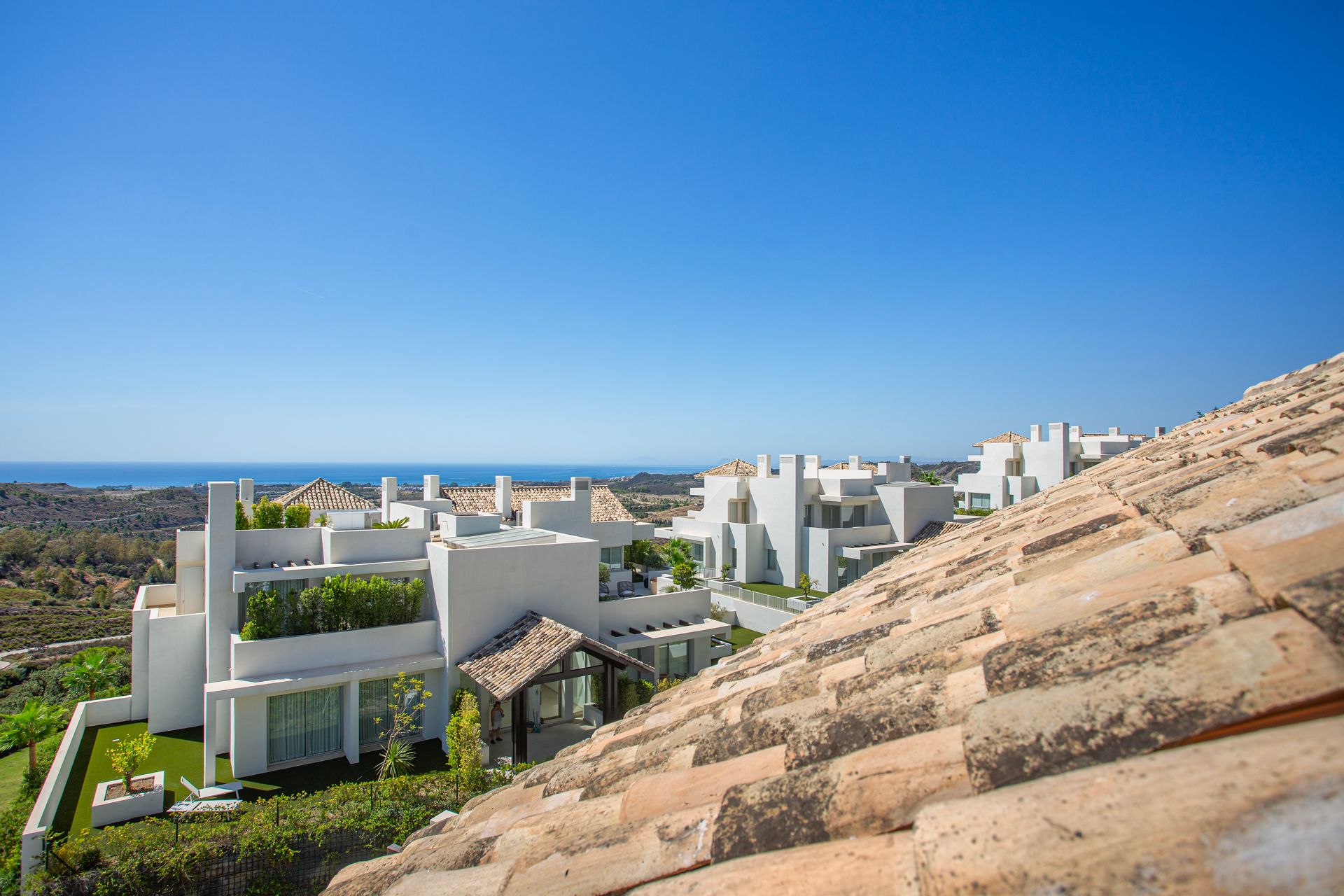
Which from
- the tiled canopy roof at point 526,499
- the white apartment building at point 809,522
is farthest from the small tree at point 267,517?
the white apartment building at point 809,522

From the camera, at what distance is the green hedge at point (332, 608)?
17.5 metres

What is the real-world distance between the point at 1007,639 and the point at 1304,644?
0.94 metres

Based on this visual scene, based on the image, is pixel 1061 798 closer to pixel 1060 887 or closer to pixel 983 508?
pixel 1060 887

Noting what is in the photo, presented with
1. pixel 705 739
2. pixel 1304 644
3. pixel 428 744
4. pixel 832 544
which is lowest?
pixel 428 744

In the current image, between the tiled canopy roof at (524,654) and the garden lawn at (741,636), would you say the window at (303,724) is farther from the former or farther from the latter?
the garden lawn at (741,636)

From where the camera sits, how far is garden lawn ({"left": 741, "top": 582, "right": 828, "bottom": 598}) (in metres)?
34.7

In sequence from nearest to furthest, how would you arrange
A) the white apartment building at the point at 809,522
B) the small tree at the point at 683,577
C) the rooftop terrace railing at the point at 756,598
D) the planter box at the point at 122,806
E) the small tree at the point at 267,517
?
the planter box at the point at 122,806 → the small tree at the point at 267,517 → the small tree at the point at 683,577 → the rooftop terrace railing at the point at 756,598 → the white apartment building at the point at 809,522

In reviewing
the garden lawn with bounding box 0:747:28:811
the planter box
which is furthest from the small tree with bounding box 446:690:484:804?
the garden lawn with bounding box 0:747:28:811

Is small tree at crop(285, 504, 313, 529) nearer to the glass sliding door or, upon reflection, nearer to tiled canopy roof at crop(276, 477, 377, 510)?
tiled canopy roof at crop(276, 477, 377, 510)

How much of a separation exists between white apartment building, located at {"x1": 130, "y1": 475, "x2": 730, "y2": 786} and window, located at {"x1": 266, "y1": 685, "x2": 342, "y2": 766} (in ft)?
0.11

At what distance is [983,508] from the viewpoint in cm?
4500

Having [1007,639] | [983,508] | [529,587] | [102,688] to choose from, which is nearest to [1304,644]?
[1007,639]

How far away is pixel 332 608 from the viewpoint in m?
18.1

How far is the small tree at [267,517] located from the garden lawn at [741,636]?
1739 cm
